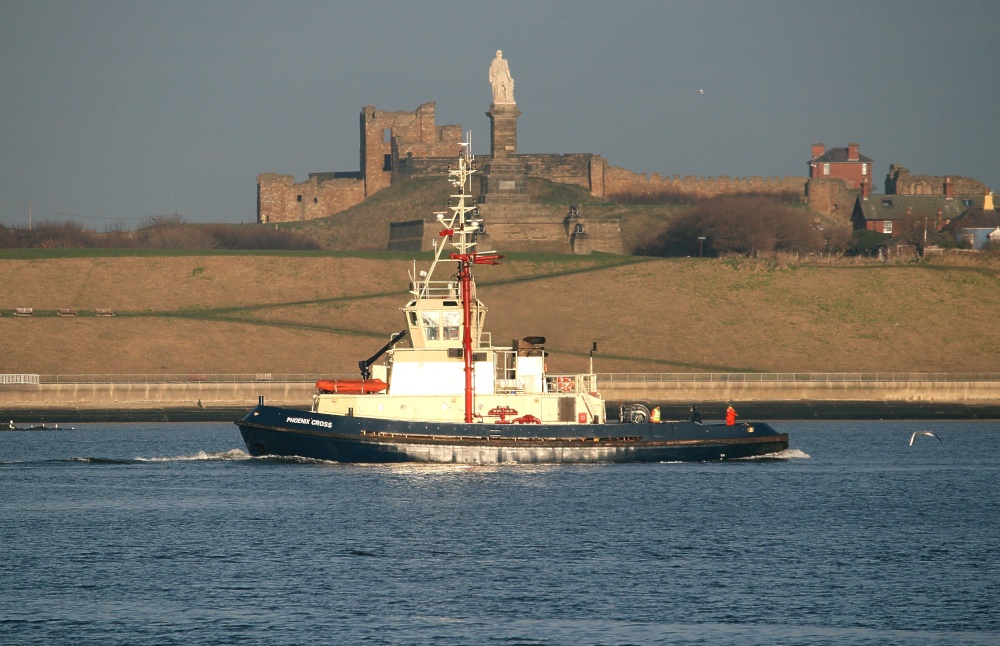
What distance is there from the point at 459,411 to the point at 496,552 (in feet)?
44.5

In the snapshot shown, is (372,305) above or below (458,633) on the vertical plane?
above

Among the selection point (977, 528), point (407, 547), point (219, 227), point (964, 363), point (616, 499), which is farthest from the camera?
point (219, 227)

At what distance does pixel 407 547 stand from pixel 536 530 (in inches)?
140

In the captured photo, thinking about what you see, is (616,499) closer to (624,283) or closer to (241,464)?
(241,464)

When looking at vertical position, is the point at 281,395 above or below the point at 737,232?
below

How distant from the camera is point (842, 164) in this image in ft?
471

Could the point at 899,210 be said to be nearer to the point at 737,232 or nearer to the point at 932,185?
the point at 932,185

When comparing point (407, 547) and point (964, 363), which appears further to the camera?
point (964, 363)

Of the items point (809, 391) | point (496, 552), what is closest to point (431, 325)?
point (496, 552)

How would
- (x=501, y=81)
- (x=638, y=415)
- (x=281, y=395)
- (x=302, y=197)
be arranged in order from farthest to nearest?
(x=302, y=197), (x=501, y=81), (x=281, y=395), (x=638, y=415)

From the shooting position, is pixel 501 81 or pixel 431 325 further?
pixel 501 81

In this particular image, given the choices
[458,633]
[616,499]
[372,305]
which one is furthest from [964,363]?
[458,633]

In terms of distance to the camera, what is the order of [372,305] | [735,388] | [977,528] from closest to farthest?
[977,528]
[735,388]
[372,305]

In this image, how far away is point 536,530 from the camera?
113ft
